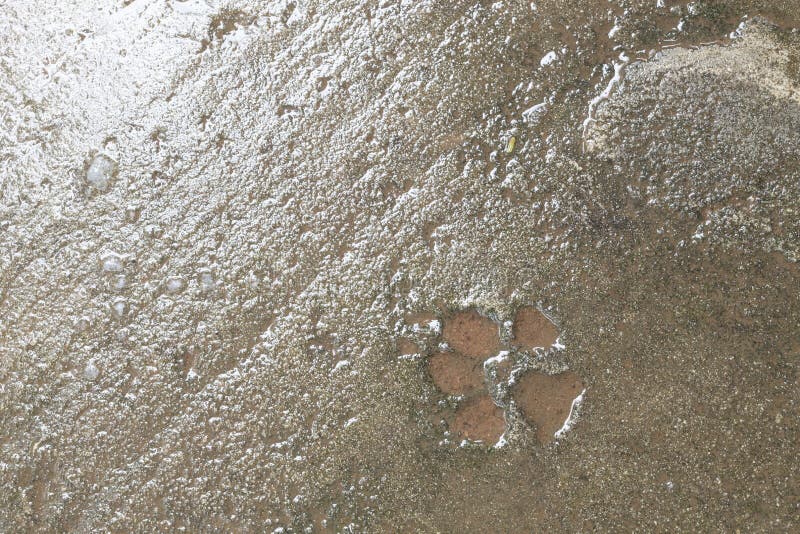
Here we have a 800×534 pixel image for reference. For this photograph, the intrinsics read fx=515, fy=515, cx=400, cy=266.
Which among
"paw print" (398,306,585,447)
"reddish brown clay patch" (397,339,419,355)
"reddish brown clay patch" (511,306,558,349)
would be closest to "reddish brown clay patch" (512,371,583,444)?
Result: "paw print" (398,306,585,447)


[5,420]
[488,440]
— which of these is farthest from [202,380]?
[488,440]

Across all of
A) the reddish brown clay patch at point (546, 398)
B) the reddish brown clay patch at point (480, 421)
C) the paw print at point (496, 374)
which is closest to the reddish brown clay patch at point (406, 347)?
the paw print at point (496, 374)

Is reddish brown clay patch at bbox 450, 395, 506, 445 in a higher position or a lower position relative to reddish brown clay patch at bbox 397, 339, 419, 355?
lower

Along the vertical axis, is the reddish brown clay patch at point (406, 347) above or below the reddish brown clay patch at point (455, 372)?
above

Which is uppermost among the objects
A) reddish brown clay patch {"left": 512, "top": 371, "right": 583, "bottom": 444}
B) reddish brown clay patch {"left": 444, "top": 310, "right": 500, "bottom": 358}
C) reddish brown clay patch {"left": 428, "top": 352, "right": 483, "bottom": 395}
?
reddish brown clay patch {"left": 444, "top": 310, "right": 500, "bottom": 358}

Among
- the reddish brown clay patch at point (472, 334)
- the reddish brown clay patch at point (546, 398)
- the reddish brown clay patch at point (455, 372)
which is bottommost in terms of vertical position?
the reddish brown clay patch at point (546, 398)

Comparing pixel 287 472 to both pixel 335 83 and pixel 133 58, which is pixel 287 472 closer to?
pixel 335 83

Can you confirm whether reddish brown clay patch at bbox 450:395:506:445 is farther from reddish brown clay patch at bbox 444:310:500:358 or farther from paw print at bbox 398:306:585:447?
reddish brown clay patch at bbox 444:310:500:358

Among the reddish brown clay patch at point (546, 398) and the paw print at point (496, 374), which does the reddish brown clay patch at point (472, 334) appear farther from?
the reddish brown clay patch at point (546, 398)
